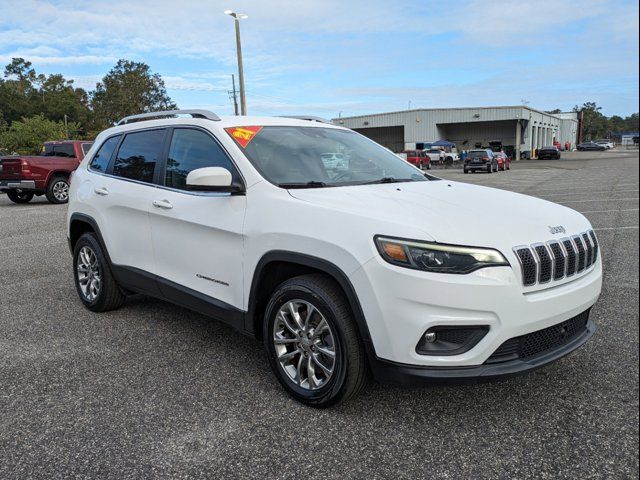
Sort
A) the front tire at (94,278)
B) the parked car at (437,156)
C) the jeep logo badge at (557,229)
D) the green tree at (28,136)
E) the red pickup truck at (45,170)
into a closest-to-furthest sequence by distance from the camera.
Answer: the jeep logo badge at (557,229) < the front tire at (94,278) < the red pickup truck at (45,170) < the parked car at (437,156) < the green tree at (28,136)

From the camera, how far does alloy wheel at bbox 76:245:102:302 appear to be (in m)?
4.94

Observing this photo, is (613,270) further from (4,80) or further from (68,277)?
(4,80)

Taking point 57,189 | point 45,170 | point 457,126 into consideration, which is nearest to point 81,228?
point 45,170

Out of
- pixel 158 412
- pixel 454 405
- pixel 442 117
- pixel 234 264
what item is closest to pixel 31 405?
pixel 158 412

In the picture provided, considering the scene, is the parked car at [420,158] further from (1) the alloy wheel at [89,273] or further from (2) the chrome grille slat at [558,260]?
(2) the chrome grille slat at [558,260]

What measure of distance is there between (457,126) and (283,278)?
64.9 metres

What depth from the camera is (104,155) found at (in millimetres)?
→ 5051

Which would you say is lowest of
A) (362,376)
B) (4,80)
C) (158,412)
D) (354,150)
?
(158,412)

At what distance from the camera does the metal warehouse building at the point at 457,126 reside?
59469mm

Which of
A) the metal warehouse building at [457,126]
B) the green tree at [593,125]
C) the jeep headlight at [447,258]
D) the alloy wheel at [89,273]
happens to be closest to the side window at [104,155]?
the alloy wheel at [89,273]

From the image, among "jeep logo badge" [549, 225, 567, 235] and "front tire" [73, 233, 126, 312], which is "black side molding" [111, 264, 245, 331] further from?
"jeep logo badge" [549, 225, 567, 235]

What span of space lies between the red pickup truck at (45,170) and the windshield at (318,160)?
12118 millimetres

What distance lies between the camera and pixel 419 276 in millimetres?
2547

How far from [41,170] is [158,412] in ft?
46.6
